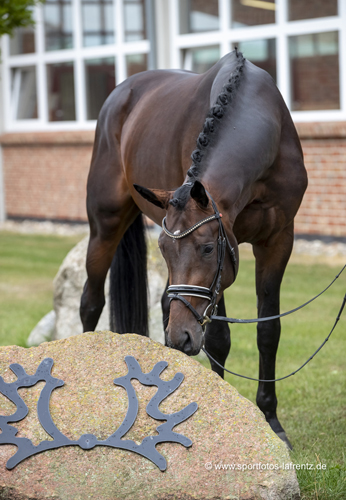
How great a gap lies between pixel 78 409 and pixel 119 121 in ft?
8.12

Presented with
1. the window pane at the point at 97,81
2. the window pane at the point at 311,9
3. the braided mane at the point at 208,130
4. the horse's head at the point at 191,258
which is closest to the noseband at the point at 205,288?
the horse's head at the point at 191,258

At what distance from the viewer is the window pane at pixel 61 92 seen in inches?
522

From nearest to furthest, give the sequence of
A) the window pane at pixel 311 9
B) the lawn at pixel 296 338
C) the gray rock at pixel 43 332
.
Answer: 1. the lawn at pixel 296 338
2. the gray rock at pixel 43 332
3. the window pane at pixel 311 9

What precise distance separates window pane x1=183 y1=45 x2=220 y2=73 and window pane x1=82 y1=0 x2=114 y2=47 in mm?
2040

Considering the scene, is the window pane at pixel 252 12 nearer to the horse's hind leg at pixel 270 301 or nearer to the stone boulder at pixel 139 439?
the horse's hind leg at pixel 270 301

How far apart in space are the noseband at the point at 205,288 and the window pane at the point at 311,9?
308 inches

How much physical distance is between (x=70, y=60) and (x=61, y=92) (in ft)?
2.38

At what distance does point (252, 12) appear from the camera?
33.9 ft

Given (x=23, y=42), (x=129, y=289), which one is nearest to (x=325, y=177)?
(x=129, y=289)

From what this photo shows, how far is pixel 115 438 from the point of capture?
8.73ft

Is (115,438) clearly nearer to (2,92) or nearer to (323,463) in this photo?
(323,463)

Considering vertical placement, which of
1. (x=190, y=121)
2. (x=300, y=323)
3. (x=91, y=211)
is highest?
(x=190, y=121)

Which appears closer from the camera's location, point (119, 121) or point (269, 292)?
point (269, 292)

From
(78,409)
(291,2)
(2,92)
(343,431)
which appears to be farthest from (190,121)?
(2,92)
